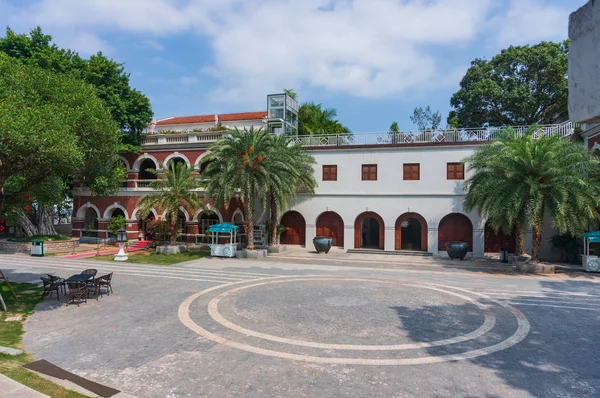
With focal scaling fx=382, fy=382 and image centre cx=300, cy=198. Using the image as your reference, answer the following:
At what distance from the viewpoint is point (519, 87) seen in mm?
37062

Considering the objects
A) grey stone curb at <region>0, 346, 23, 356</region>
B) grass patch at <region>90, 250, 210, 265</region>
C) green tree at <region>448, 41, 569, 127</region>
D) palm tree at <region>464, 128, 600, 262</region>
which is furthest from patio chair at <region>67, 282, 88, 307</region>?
green tree at <region>448, 41, 569, 127</region>

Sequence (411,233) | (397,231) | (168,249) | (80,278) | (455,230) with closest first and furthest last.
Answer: (80,278)
(168,249)
(455,230)
(397,231)
(411,233)

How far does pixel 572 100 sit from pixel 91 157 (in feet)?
45.8

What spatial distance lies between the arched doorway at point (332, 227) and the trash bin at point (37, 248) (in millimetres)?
18706

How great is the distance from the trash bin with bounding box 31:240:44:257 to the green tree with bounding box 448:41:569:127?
1568 inches

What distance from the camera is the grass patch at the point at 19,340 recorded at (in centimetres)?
628

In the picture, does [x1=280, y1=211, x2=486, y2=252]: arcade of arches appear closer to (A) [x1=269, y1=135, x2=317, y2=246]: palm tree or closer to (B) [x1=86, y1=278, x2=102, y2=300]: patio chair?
(A) [x1=269, y1=135, x2=317, y2=246]: palm tree

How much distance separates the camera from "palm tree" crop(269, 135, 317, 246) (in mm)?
24000

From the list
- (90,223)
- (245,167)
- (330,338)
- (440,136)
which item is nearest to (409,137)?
(440,136)

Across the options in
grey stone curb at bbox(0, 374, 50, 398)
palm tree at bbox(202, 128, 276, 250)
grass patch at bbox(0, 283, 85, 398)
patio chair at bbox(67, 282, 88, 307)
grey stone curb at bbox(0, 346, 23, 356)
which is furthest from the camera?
palm tree at bbox(202, 128, 276, 250)

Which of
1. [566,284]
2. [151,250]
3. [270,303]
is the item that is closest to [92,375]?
[270,303]

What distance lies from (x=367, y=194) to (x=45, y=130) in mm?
20816

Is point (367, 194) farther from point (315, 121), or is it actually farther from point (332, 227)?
point (315, 121)

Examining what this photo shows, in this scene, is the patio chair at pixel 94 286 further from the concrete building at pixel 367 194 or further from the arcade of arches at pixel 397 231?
the arcade of arches at pixel 397 231
